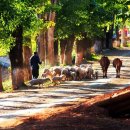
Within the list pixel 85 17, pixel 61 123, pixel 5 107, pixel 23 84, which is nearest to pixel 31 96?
pixel 5 107

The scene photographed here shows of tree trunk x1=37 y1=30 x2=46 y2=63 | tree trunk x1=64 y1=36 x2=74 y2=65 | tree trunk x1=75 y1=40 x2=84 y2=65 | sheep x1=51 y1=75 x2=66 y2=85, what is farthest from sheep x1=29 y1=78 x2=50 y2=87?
tree trunk x1=75 y1=40 x2=84 y2=65

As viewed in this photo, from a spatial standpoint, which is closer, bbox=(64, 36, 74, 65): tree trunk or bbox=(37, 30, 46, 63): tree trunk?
bbox=(37, 30, 46, 63): tree trunk

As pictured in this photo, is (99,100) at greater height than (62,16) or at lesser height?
lesser

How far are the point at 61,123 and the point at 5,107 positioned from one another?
861 centimetres

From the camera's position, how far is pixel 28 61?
35.0 m

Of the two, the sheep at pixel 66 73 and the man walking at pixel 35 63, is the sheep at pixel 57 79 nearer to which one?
the sheep at pixel 66 73

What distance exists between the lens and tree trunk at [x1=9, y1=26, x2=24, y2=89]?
95.5 feet

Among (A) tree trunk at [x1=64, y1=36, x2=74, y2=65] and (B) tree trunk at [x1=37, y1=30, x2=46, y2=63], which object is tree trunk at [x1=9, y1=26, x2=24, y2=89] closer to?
(B) tree trunk at [x1=37, y1=30, x2=46, y2=63]

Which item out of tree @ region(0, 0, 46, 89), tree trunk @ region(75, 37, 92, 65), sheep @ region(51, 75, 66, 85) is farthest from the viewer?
tree trunk @ region(75, 37, 92, 65)

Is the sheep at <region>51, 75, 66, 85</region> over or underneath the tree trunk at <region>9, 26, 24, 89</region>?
underneath

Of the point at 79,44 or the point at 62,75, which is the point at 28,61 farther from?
the point at 79,44

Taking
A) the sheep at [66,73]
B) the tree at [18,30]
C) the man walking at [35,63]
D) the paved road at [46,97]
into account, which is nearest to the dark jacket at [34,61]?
the man walking at [35,63]

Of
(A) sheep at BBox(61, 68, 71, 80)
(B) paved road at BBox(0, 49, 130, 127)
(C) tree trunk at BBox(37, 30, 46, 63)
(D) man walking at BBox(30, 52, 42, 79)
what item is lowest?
(B) paved road at BBox(0, 49, 130, 127)

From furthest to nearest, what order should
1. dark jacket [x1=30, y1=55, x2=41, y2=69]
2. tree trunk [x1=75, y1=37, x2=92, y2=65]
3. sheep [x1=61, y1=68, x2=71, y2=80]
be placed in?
tree trunk [x1=75, y1=37, x2=92, y2=65] → dark jacket [x1=30, y1=55, x2=41, y2=69] → sheep [x1=61, y1=68, x2=71, y2=80]
